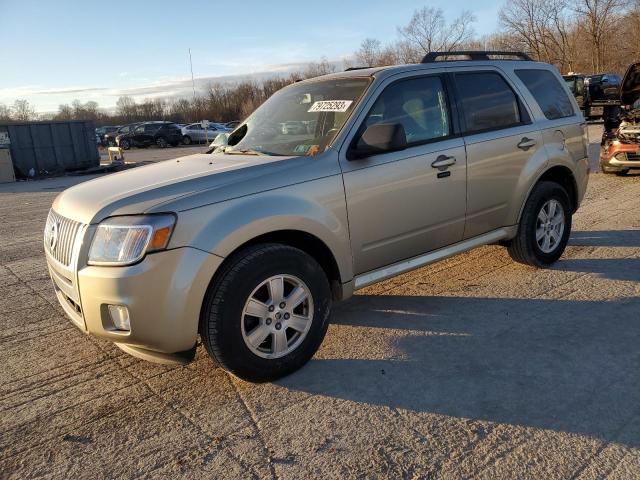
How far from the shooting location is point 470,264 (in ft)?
17.3

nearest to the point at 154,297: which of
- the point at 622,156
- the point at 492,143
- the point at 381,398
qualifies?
the point at 381,398

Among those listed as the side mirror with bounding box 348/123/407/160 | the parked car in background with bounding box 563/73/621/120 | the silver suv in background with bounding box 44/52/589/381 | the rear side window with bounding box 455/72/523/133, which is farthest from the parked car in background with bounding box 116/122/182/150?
the side mirror with bounding box 348/123/407/160

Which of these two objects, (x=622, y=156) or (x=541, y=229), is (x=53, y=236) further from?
(x=622, y=156)

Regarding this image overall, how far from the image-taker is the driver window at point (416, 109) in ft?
12.5

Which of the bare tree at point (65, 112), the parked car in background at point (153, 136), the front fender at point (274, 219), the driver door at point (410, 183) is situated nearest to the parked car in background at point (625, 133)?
the driver door at point (410, 183)

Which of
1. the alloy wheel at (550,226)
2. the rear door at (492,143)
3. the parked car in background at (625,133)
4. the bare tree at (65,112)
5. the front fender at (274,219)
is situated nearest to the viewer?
the front fender at (274,219)

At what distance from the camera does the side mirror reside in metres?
3.37

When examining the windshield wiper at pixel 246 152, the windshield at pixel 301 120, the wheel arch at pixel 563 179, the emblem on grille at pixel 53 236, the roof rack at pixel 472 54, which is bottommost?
the wheel arch at pixel 563 179

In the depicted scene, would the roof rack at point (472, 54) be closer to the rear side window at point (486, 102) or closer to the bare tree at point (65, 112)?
the rear side window at point (486, 102)

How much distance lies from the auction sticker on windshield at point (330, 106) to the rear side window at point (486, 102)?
108cm

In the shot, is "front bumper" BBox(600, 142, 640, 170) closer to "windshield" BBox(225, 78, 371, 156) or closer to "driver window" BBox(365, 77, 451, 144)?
"driver window" BBox(365, 77, 451, 144)

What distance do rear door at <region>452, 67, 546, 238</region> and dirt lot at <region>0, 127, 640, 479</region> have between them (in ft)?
2.29

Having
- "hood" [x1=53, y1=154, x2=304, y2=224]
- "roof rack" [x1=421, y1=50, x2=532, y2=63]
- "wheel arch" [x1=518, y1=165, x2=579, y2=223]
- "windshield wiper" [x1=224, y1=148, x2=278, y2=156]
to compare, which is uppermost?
"roof rack" [x1=421, y1=50, x2=532, y2=63]

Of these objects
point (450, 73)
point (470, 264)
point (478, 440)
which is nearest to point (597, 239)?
point (470, 264)
